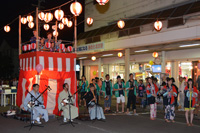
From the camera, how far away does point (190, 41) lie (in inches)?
501

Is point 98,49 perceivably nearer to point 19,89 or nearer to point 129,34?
point 129,34

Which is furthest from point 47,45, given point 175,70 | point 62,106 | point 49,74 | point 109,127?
point 175,70

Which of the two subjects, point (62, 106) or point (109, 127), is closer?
point (109, 127)

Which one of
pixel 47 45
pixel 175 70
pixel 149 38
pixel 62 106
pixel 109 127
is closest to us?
pixel 109 127

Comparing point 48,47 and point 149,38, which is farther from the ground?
point 149,38

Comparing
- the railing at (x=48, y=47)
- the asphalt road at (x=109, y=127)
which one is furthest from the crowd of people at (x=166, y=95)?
the railing at (x=48, y=47)

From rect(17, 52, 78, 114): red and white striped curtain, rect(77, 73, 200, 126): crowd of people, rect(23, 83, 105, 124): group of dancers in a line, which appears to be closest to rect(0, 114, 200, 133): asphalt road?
rect(23, 83, 105, 124): group of dancers in a line

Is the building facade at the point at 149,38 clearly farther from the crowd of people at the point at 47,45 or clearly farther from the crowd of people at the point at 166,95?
the crowd of people at the point at 47,45

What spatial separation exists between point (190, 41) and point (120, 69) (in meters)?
8.82

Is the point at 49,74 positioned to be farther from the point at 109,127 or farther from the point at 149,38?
the point at 149,38

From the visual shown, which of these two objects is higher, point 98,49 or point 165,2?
point 165,2

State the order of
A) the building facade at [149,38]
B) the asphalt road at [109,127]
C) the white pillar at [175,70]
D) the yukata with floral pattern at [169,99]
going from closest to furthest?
the asphalt road at [109,127]
the yukata with floral pattern at [169,99]
the building facade at [149,38]
the white pillar at [175,70]

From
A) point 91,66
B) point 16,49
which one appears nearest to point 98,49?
point 91,66

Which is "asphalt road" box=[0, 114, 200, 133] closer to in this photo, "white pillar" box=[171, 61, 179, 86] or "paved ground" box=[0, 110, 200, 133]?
"paved ground" box=[0, 110, 200, 133]
